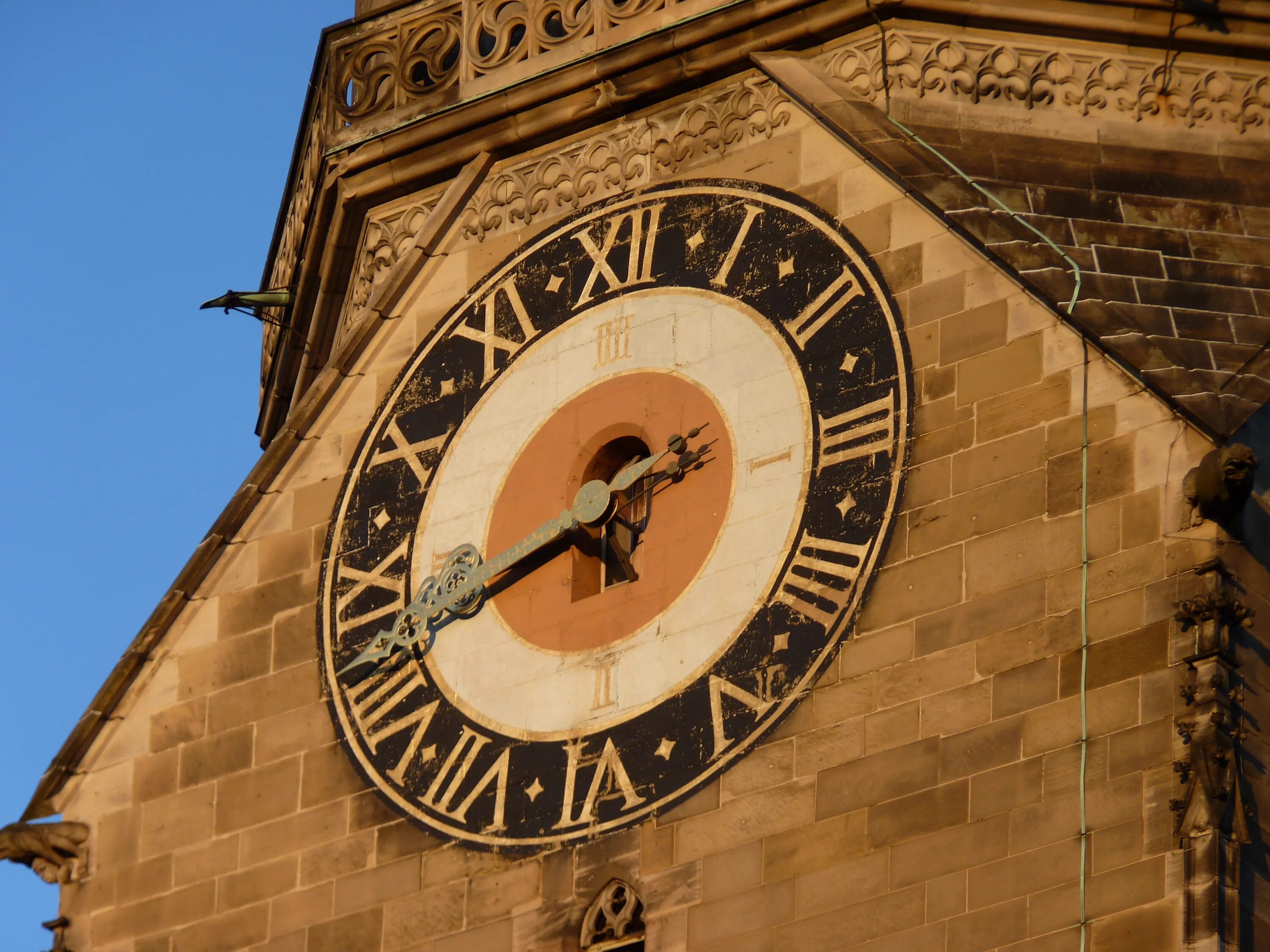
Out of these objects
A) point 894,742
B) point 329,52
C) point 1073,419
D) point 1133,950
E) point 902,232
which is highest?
point 329,52

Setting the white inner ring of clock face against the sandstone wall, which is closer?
the sandstone wall

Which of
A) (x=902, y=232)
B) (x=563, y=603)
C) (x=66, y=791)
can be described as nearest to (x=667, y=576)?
(x=563, y=603)

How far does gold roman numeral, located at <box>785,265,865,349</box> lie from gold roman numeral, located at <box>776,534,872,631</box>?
3.43ft

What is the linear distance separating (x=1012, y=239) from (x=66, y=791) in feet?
17.0

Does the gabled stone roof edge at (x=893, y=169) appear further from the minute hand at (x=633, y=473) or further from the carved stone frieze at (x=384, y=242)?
the carved stone frieze at (x=384, y=242)

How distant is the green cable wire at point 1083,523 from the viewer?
60.2 ft

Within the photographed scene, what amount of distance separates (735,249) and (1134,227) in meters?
1.80

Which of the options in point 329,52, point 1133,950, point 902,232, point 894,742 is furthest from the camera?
point 329,52

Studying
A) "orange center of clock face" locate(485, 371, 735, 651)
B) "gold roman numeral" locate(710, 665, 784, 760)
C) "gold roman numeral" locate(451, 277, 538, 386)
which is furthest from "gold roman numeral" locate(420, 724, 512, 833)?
"gold roman numeral" locate(451, 277, 538, 386)

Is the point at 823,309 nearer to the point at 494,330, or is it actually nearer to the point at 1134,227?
the point at 1134,227

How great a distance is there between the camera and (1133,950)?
17.9 meters

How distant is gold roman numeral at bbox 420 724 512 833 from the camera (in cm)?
2012

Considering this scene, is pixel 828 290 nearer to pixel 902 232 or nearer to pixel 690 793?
pixel 902 232

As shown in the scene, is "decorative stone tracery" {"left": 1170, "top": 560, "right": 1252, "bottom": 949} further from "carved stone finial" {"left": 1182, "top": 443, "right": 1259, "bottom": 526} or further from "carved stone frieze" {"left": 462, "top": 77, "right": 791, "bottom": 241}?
"carved stone frieze" {"left": 462, "top": 77, "right": 791, "bottom": 241}
